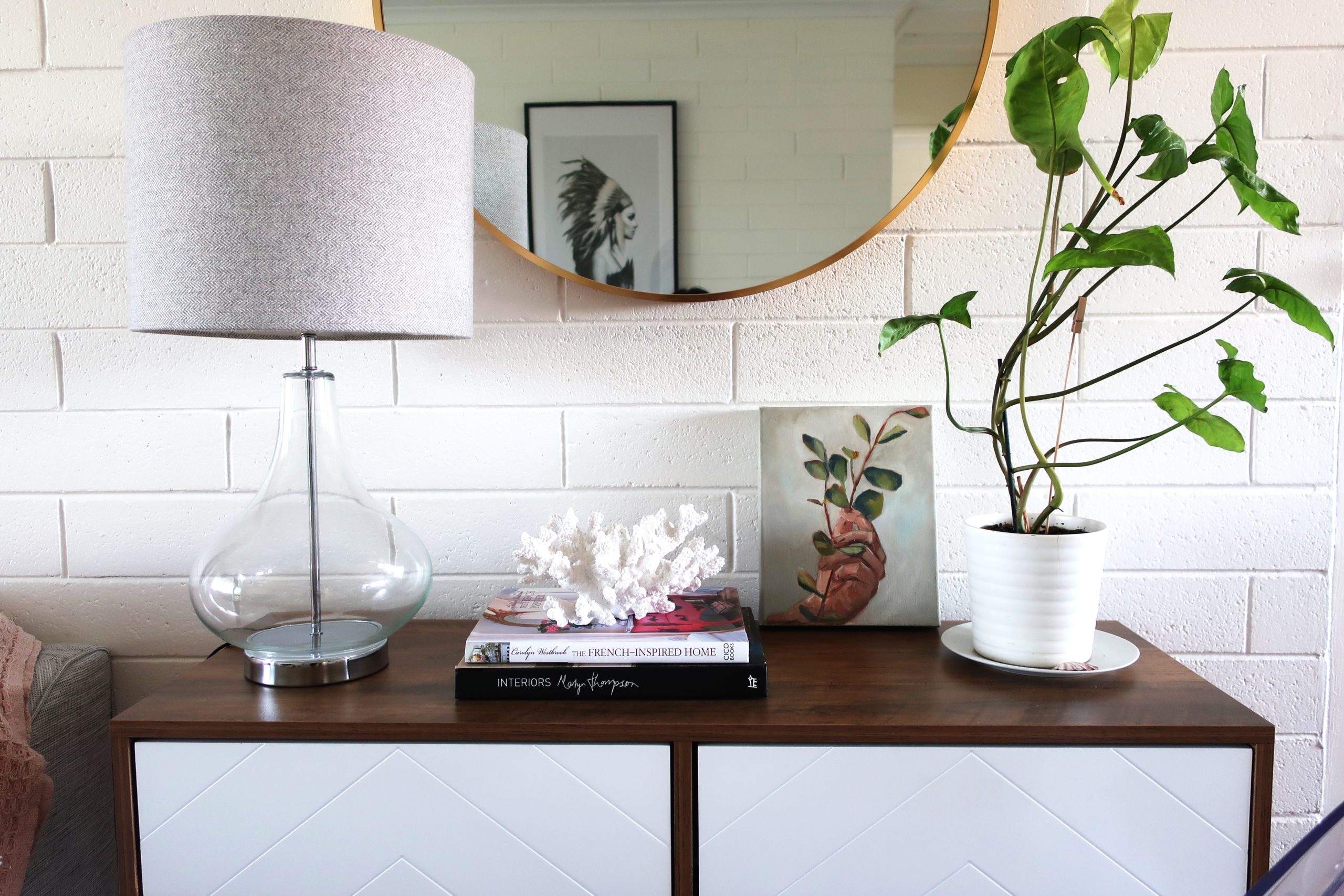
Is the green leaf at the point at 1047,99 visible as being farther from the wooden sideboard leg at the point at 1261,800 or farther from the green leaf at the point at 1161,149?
the wooden sideboard leg at the point at 1261,800

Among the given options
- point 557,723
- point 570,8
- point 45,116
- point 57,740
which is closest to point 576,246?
point 570,8

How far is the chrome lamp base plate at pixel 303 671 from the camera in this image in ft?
3.07

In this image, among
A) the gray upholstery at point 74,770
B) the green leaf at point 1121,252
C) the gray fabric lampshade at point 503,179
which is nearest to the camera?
the green leaf at point 1121,252

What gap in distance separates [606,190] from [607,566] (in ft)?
1.72

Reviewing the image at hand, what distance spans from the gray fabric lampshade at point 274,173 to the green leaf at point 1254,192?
29.5 inches

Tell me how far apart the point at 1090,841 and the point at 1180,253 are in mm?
775

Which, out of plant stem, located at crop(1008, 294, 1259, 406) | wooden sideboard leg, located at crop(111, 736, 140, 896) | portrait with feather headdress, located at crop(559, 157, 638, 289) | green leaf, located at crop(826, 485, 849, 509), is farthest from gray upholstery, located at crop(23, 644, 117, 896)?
plant stem, located at crop(1008, 294, 1259, 406)

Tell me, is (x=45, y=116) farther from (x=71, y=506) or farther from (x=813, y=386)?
(x=813, y=386)

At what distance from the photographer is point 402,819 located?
852 mm

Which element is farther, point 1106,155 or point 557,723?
point 1106,155

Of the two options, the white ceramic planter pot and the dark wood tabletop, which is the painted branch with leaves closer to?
the white ceramic planter pot

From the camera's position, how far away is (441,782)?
0.84m

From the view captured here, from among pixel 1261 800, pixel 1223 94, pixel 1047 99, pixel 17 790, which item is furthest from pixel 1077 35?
pixel 17 790

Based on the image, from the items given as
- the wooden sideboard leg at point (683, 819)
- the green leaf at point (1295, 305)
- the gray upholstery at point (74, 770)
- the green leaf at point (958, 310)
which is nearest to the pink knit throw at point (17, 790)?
the gray upholstery at point (74, 770)
